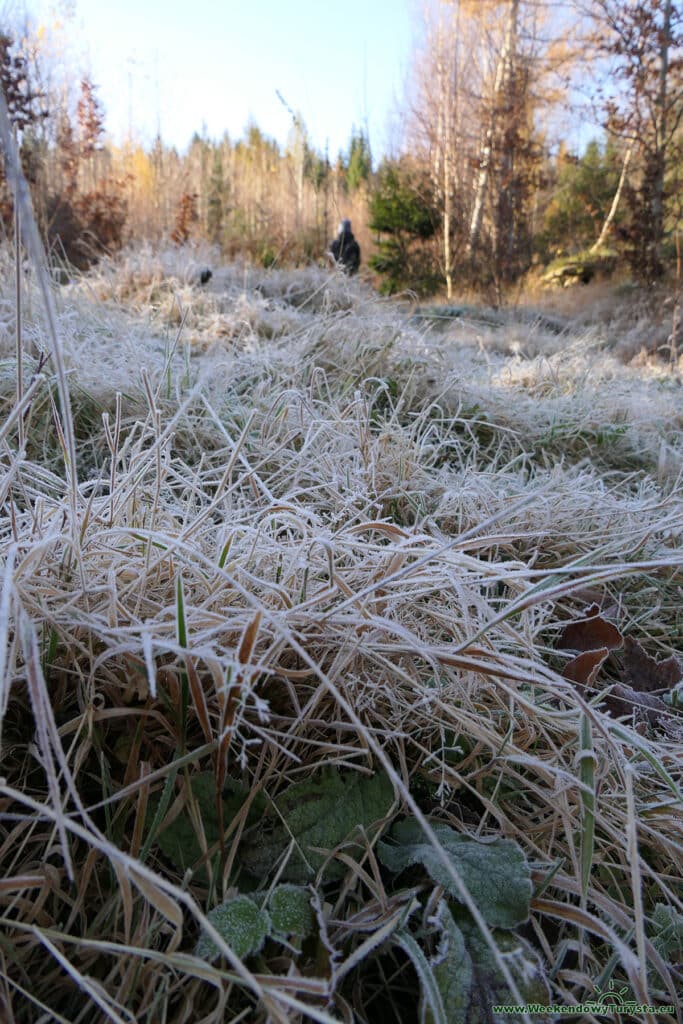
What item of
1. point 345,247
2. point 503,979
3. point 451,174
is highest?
point 451,174

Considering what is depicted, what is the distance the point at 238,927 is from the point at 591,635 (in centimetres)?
64

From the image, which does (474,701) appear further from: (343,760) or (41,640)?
(41,640)

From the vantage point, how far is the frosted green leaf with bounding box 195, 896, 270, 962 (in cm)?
46

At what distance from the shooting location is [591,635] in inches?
35.8

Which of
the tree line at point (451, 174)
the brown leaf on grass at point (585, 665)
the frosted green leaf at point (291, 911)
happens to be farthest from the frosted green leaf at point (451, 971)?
the tree line at point (451, 174)

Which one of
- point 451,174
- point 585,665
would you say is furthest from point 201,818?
point 451,174

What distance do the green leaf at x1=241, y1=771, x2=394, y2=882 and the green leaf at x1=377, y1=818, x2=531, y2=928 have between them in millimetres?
35

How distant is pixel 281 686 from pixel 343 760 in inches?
3.8

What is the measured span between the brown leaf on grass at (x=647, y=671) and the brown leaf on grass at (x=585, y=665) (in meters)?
0.17

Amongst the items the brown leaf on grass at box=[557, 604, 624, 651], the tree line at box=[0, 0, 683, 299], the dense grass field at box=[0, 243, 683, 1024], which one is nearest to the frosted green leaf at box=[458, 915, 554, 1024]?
the dense grass field at box=[0, 243, 683, 1024]

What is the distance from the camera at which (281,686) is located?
2.10ft

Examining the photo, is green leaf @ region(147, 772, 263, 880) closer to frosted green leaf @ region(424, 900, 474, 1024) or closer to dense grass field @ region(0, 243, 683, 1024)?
dense grass field @ region(0, 243, 683, 1024)

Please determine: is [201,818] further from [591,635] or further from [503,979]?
[591,635]

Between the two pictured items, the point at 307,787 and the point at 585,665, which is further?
the point at 585,665
